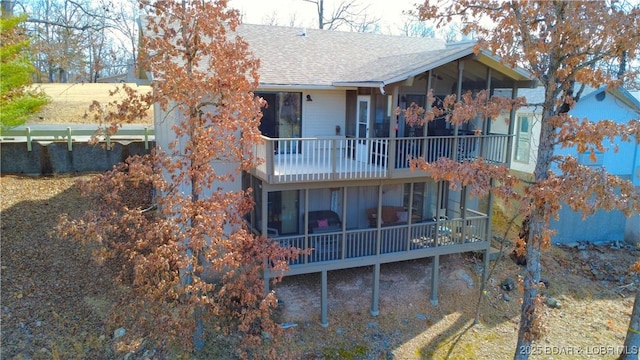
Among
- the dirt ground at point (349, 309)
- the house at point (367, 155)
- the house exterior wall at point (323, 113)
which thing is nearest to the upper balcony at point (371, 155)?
the house at point (367, 155)

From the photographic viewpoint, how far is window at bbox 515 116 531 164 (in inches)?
753

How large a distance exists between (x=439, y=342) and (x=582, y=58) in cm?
763

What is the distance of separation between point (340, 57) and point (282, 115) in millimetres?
3514

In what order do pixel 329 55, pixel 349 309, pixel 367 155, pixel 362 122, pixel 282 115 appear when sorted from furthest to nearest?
1. pixel 329 55
2. pixel 362 122
3. pixel 282 115
4. pixel 349 309
5. pixel 367 155

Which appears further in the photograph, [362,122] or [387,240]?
[362,122]

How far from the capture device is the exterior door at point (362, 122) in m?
13.2

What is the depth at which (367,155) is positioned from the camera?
12.1 m

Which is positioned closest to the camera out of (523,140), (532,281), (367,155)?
(532,281)

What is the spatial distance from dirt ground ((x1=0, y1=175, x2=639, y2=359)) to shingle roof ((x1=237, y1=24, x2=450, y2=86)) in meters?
5.92

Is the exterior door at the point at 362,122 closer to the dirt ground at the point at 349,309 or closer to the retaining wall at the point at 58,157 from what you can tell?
the dirt ground at the point at 349,309

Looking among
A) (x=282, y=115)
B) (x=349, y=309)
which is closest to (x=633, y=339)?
(x=349, y=309)

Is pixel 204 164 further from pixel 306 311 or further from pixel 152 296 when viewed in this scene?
pixel 306 311

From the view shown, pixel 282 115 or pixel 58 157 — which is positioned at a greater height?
pixel 282 115

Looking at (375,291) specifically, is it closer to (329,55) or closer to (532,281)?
Result: (532,281)
